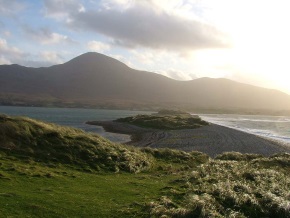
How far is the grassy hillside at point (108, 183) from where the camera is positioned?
1845 centimetres

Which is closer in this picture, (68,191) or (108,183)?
(68,191)

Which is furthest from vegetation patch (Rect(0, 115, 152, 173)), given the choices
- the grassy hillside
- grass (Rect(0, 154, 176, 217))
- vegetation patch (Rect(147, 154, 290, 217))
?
vegetation patch (Rect(147, 154, 290, 217))

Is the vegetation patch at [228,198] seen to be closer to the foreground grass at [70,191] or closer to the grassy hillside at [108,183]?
the grassy hillside at [108,183]

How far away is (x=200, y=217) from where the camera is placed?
17.4 metres

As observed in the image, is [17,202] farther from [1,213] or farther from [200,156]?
[200,156]

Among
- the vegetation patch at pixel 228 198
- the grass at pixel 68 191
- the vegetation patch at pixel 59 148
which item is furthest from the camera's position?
the vegetation patch at pixel 59 148

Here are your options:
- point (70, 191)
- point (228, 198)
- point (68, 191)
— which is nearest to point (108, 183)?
point (70, 191)

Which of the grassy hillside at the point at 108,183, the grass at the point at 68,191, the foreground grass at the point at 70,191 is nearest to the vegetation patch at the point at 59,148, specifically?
the grassy hillside at the point at 108,183

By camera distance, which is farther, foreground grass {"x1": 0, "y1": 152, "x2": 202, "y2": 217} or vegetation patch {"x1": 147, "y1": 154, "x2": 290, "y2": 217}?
vegetation patch {"x1": 147, "y1": 154, "x2": 290, "y2": 217}

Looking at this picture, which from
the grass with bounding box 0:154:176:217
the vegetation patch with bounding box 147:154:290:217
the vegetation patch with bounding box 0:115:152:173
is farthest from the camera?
the vegetation patch with bounding box 0:115:152:173

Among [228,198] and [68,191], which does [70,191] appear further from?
[228,198]

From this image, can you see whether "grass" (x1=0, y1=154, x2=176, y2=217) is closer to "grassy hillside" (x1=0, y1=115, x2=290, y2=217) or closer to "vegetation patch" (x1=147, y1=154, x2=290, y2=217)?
"grassy hillside" (x1=0, y1=115, x2=290, y2=217)

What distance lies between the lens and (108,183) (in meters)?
25.7

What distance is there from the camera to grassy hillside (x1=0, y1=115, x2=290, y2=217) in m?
18.5
